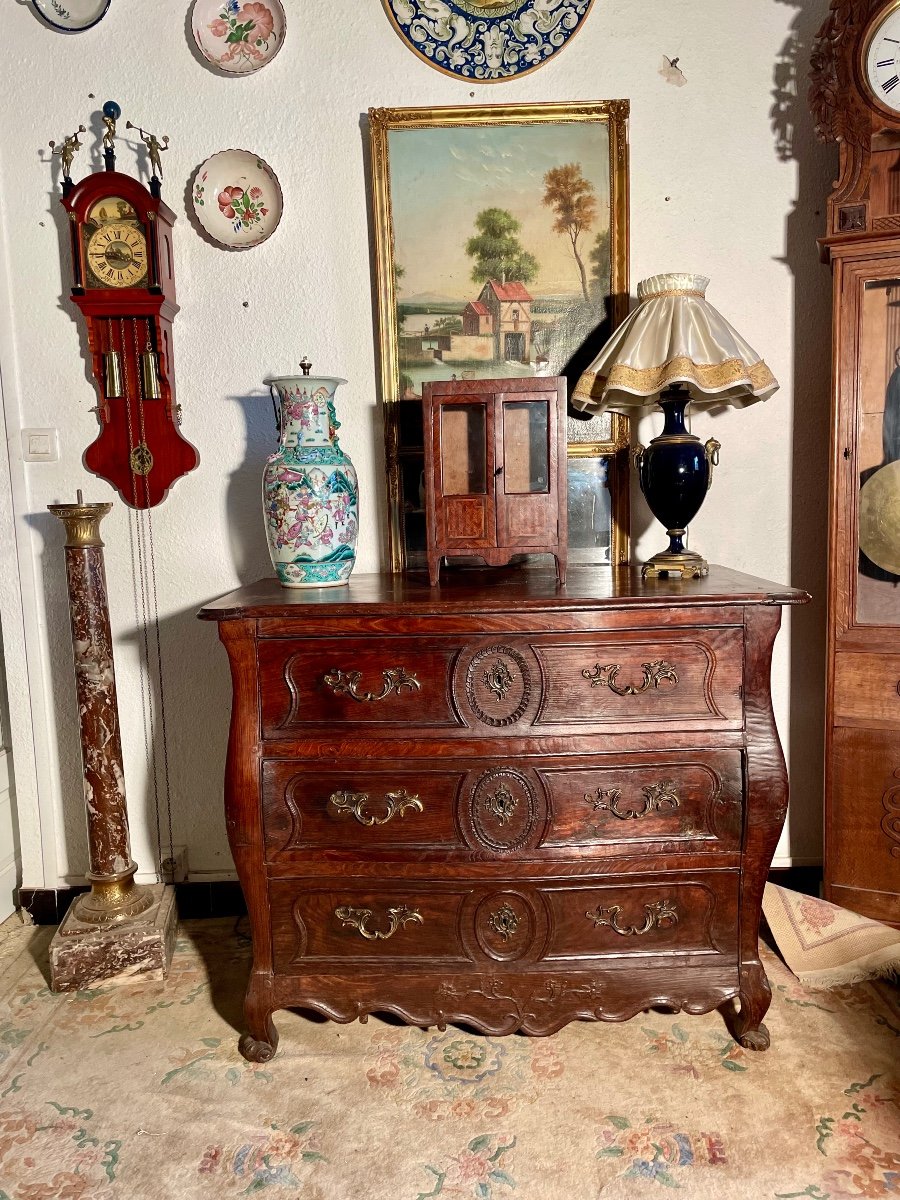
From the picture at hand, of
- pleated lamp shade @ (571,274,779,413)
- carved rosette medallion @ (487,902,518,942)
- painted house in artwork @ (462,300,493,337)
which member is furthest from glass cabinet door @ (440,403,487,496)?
carved rosette medallion @ (487,902,518,942)

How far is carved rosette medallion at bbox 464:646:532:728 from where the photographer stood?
1.74 m

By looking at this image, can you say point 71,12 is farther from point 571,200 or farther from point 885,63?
point 885,63

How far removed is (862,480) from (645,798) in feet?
3.66

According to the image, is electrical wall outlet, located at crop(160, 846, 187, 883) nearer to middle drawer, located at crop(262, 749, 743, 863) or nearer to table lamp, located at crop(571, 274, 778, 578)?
middle drawer, located at crop(262, 749, 743, 863)

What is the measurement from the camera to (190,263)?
234 cm

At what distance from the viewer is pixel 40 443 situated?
2.38m

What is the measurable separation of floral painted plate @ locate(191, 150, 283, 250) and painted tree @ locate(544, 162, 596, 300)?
31.5 inches

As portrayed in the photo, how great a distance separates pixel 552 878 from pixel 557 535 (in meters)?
0.81

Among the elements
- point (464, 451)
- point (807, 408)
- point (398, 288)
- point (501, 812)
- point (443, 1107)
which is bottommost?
point (443, 1107)

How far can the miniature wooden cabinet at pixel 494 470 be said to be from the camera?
74.1 inches

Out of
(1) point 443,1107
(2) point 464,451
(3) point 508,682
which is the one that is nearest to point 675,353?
(2) point 464,451

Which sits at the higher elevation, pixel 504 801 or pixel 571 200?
pixel 571 200

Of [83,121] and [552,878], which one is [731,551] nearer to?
[552,878]

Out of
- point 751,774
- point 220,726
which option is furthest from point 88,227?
point 751,774
